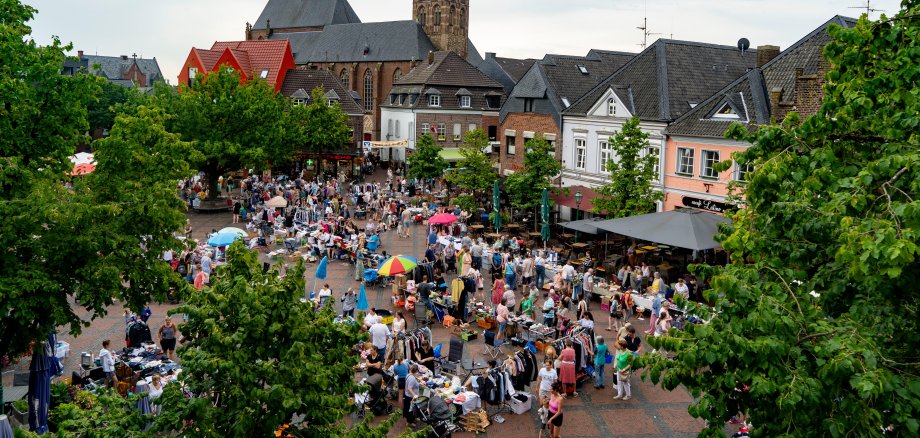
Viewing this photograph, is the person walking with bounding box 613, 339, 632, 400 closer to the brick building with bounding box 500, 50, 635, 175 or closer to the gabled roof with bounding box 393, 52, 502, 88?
the brick building with bounding box 500, 50, 635, 175

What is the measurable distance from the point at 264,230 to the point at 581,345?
2213 centimetres

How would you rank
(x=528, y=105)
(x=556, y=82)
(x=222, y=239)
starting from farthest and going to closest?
(x=528, y=105) < (x=556, y=82) < (x=222, y=239)

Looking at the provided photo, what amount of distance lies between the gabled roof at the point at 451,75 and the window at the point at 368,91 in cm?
1871

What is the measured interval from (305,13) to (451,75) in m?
43.9

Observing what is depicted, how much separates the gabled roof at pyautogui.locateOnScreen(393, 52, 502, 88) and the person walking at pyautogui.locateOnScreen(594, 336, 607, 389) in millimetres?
49115

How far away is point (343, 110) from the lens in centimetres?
7112

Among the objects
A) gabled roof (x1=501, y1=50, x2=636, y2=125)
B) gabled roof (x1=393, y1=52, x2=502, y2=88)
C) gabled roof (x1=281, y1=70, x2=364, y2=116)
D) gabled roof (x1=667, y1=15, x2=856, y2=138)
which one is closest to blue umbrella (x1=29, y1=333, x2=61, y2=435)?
gabled roof (x1=667, y1=15, x2=856, y2=138)

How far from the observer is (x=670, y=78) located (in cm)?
3825

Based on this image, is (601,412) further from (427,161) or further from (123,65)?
A: (123,65)

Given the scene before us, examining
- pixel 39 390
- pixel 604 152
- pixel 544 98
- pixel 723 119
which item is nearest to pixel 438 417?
pixel 39 390

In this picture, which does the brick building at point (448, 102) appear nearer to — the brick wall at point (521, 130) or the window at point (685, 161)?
the brick wall at point (521, 130)

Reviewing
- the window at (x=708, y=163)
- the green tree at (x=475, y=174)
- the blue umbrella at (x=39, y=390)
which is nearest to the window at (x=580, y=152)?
the green tree at (x=475, y=174)

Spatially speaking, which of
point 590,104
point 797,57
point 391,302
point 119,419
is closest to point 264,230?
point 391,302

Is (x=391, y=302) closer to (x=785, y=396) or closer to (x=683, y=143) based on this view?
(x=683, y=143)
